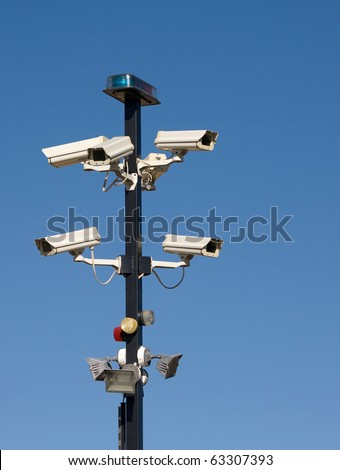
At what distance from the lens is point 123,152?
9.07m

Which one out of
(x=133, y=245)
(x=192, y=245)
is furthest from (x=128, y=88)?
(x=192, y=245)

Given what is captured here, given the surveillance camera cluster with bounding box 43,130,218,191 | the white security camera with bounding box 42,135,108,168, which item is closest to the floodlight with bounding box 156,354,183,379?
the surveillance camera cluster with bounding box 43,130,218,191

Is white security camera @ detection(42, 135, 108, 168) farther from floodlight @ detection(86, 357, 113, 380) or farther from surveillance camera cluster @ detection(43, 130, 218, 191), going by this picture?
floodlight @ detection(86, 357, 113, 380)

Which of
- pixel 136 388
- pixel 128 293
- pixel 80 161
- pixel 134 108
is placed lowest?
pixel 136 388

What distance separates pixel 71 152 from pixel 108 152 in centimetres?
47

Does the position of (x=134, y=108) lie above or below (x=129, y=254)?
above

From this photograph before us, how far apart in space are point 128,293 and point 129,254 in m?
0.37

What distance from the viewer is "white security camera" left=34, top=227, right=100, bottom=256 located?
9.16m

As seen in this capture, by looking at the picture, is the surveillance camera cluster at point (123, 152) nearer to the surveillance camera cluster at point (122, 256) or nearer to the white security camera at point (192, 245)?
the surveillance camera cluster at point (122, 256)

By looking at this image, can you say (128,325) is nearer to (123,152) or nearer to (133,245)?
(133,245)
